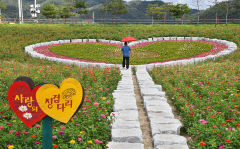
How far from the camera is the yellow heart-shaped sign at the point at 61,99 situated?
10.4 feet

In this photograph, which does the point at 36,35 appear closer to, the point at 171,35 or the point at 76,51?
the point at 76,51

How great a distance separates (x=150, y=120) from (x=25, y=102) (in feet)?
10.1

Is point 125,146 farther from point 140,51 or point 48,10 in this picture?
point 48,10

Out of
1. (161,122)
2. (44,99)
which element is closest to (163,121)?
(161,122)

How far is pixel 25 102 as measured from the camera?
3.26 meters

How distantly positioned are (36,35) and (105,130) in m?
20.2

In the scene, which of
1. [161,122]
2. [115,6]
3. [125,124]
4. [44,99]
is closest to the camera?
[44,99]

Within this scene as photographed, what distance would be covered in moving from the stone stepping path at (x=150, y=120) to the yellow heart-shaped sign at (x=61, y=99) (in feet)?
4.66

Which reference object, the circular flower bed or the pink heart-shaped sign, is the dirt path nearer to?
the pink heart-shaped sign

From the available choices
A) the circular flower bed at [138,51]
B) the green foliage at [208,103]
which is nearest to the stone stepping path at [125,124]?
the green foliage at [208,103]

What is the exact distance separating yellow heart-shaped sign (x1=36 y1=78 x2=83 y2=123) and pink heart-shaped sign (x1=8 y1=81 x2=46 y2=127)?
0.12 metres

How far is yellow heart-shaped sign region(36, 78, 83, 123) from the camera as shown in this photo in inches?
125

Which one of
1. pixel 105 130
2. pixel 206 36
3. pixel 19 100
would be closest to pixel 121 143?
pixel 105 130

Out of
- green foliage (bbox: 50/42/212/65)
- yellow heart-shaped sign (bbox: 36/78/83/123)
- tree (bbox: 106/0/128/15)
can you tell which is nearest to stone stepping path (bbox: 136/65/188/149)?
yellow heart-shaped sign (bbox: 36/78/83/123)
